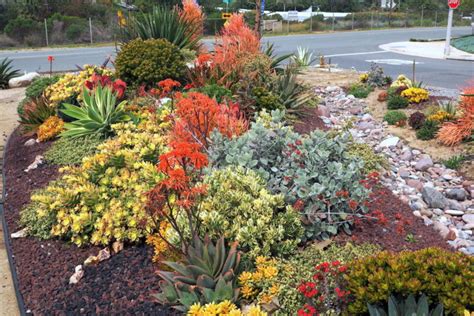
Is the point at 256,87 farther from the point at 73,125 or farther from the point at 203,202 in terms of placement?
the point at 203,202

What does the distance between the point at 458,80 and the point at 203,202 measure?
13.2 m

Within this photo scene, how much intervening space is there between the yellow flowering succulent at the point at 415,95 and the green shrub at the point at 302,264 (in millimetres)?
6782

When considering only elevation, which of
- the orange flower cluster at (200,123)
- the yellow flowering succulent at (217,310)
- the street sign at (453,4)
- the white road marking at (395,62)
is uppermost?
the street sign at (453,4)

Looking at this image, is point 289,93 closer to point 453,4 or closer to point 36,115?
point 36,115

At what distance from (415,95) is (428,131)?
1.81 meters

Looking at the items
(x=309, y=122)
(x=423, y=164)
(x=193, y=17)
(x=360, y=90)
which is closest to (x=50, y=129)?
(x=309, y=122)

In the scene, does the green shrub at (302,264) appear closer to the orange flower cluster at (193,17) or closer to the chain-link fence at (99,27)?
the orange flower cluster at (193,17)

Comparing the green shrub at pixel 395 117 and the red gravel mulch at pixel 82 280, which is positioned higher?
the green shrub at pixel 395 117

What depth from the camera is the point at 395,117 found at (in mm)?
10062

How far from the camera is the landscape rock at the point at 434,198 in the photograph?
6.57 m

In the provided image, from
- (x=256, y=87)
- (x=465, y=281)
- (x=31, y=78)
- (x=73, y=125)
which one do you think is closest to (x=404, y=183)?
(x=256, y=87)

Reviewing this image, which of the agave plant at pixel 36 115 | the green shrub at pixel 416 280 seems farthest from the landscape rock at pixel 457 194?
the agave plant at pixel 36 115

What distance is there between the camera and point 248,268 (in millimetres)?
4164

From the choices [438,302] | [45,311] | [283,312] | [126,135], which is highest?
[126,135]
